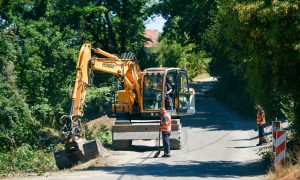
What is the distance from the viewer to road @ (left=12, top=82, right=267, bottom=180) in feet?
51.4

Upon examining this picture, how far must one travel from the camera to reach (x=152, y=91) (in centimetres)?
2314

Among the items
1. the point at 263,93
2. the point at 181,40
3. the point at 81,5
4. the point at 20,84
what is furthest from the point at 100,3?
the point at 263,93

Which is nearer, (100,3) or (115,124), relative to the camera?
(115,124)

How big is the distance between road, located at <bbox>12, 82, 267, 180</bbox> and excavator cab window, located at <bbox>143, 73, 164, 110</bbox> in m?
1.89

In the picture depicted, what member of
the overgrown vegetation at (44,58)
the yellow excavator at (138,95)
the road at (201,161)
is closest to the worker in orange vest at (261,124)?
the road at (201,161)

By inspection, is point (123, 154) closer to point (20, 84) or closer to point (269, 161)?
point (269, 161)

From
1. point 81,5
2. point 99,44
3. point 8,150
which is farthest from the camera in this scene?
point 99,44

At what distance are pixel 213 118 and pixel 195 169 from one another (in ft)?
61.5

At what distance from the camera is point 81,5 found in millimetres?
38656

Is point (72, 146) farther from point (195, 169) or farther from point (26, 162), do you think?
point (195, 169)

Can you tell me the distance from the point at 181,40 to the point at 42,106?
17565 millimetres

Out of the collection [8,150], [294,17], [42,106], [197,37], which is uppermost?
[197,37]

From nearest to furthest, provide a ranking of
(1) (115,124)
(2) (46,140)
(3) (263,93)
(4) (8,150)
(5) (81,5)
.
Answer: (3) (263,93) → (1) (115,124) → (4) (8,150) → (2) (46,140) → (5) (81,5)

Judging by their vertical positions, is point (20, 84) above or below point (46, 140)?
above
